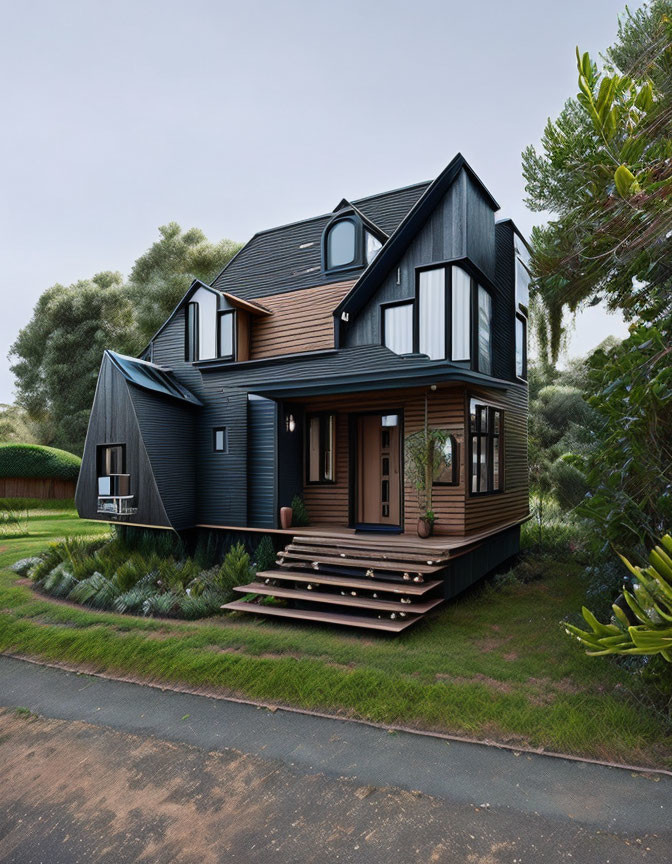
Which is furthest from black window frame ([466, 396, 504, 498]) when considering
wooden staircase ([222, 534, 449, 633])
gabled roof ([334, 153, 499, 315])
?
gabled roof ([334, 153, 499, 315])

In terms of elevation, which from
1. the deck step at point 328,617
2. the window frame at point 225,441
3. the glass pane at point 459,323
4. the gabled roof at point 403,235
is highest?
the gabled roof at point 403,235

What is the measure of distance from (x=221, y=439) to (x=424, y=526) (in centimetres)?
521

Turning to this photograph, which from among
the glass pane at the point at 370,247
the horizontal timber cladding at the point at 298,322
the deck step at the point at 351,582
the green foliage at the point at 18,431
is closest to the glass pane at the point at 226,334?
the horizontal timber cladding at the point at 298,322

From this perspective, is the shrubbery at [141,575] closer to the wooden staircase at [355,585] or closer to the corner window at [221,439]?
the wooden staircase at [355,585]

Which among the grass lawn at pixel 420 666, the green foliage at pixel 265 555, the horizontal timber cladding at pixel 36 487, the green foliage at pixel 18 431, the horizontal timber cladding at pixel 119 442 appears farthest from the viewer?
the green foliage at pixel 18 431

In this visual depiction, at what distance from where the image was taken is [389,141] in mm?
11078

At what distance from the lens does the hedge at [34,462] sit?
895 inches

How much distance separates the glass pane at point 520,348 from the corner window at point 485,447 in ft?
6.38

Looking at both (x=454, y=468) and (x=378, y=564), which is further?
(x=454, y=468)

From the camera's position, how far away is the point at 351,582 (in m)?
7.92

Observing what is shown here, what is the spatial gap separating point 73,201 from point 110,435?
967 cm

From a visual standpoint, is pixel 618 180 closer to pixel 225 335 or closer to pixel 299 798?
pixel 299 798

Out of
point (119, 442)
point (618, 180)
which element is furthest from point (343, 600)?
point (119, 442)

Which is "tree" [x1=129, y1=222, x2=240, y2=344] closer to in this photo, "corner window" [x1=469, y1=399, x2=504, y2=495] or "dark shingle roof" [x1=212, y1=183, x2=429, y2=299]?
"dark shingle roof" [x1=212, y1=183, x2=429, y2=299]
